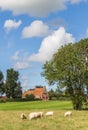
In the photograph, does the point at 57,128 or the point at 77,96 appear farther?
the point at 77,96

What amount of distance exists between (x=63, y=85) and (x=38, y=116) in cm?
3055

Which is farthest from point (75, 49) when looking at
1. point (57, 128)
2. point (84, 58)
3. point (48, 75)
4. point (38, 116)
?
point (57, 128)

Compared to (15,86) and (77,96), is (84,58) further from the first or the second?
(15,86)

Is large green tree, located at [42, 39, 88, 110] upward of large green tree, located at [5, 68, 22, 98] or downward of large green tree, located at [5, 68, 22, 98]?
downward

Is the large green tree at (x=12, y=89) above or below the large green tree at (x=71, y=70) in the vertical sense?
above

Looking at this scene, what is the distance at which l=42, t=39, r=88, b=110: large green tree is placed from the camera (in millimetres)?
70250

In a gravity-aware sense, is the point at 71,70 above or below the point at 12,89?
below

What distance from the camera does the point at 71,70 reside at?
70.4 metres

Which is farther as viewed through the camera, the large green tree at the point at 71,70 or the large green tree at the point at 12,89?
the large green tree at the point at 12,89

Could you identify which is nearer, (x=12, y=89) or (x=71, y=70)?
(x=71, y=70)

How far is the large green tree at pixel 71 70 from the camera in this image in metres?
70.2

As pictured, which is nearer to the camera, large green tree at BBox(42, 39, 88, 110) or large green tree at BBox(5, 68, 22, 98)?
large green tree at BBox(42, 39, 88, 110)

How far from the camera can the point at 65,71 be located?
69.7 metres

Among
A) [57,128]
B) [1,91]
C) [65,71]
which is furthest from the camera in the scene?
[1,91]
